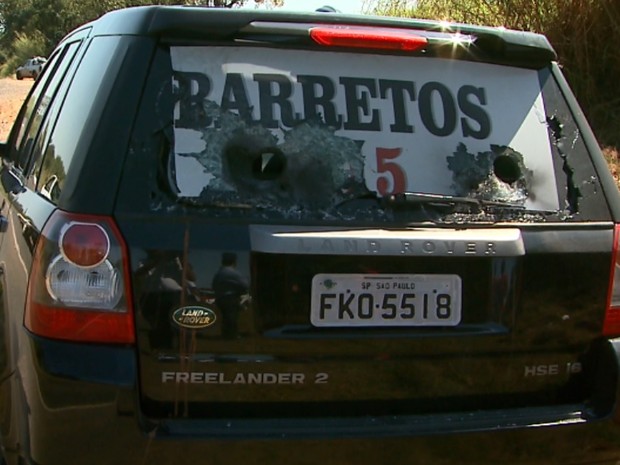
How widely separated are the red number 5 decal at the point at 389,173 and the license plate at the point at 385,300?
0.29 m

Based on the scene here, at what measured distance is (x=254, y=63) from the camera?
2484 millimetres

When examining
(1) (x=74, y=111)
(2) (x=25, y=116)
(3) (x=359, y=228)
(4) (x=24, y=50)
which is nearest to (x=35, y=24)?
(4) (x=24, y=50)

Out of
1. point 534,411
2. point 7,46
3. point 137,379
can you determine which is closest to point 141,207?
point 137,379

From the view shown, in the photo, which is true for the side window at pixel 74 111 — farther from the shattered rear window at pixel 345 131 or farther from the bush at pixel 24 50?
the bush at pixel 24 50

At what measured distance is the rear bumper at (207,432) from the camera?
2215 millimetres

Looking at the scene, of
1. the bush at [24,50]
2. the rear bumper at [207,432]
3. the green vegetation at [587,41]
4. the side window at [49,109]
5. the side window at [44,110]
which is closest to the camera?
the rear bumper at [207,432]

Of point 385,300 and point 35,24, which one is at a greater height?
point 385,300

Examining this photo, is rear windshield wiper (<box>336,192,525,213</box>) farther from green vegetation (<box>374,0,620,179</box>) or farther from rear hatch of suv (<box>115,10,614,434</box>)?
green vegetation (<box>374,0,620,179</box>)

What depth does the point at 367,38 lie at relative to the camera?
2.54 meters

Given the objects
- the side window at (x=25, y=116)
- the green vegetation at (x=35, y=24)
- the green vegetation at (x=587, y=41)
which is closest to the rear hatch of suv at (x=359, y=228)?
the side window at (x=25, y=116)

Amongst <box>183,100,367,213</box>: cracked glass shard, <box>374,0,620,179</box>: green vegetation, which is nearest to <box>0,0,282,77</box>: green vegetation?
<box>374,0,620,179</box>: green vegetation

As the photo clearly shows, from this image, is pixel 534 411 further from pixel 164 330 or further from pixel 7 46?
pixel 7 46

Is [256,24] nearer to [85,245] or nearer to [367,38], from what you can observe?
[367,38]

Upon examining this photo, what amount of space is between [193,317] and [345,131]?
74 centimetres
